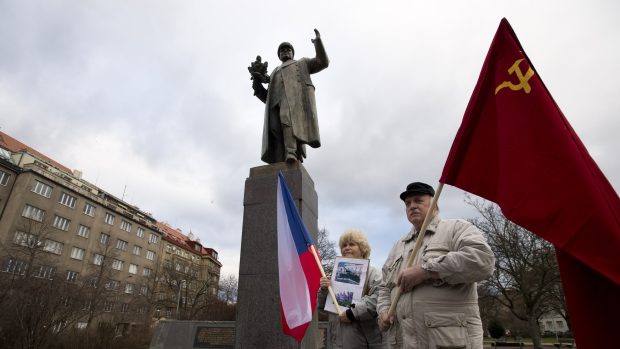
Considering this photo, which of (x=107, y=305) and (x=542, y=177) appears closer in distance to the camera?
(x=542, y=177)

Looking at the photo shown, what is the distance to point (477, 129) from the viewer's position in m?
2.30

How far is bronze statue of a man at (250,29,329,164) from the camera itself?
6414 mm

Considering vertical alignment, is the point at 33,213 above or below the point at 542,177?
above

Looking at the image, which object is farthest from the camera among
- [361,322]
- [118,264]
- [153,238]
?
[153,238]

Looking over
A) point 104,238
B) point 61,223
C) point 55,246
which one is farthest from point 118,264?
point 61,223

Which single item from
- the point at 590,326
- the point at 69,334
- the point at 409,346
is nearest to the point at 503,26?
the point at 590,326

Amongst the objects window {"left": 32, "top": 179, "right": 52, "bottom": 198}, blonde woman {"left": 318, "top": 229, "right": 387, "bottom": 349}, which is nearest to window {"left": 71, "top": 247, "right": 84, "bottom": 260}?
window {"left": 32, "top": 179, "right": 52, "bottom": 198}

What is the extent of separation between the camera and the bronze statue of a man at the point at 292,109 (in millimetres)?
6414

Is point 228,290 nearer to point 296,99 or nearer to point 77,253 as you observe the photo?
point 77,253

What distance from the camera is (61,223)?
4088cm

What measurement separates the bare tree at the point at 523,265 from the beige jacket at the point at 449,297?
22720mm

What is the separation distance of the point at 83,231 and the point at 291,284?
163ft

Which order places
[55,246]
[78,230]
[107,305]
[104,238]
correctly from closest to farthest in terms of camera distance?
[107,305], [55,246], [78,230], [104,238]

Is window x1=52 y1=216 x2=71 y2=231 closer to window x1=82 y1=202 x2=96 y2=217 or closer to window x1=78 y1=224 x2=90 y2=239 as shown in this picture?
window x1=78 y1=224 x2=90 y2=239
